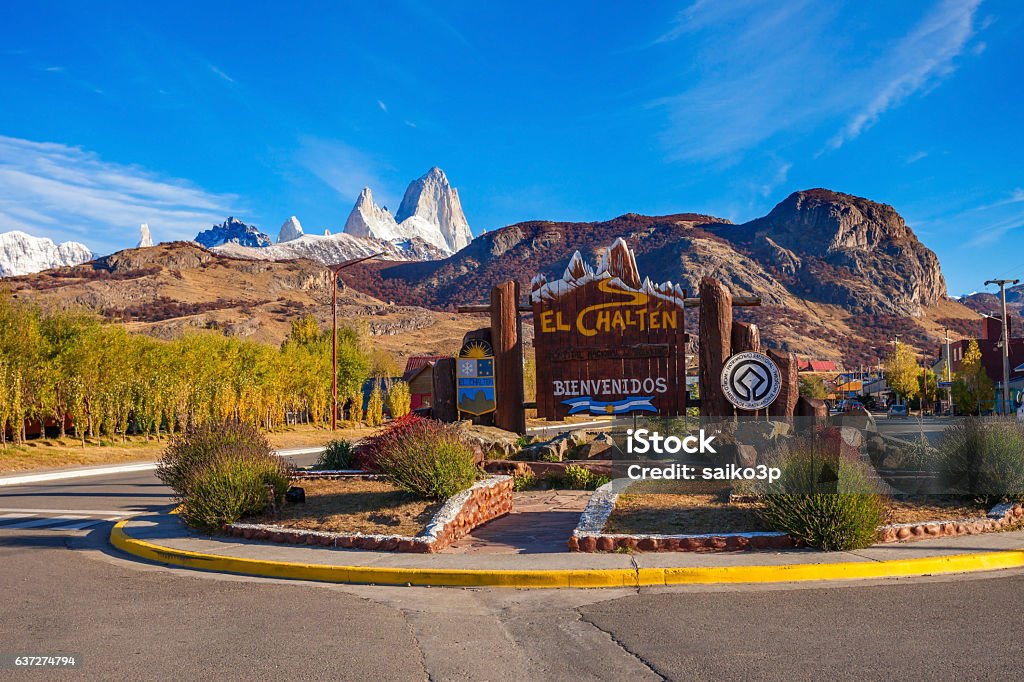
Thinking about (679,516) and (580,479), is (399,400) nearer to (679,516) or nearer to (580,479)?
(580,479)

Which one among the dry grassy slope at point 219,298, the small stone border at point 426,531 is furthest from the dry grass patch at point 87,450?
the dry grassy slope at point 219,298

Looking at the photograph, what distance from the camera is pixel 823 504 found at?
8945mm

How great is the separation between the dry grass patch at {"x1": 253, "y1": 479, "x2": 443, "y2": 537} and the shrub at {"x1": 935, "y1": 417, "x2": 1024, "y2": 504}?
756cm

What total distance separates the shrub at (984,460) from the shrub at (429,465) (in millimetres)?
7085

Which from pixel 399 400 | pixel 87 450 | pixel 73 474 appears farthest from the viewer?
pixel 399 400

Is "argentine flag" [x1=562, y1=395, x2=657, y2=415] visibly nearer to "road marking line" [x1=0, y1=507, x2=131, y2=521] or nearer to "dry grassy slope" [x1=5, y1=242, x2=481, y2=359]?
"road marking line" [x1=0, y1=507, x2=131, y2=521]

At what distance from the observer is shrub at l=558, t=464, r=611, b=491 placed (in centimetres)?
1468

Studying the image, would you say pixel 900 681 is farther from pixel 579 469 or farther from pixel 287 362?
pixel 287 362

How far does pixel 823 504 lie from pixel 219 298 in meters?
136

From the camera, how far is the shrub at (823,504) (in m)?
8.84

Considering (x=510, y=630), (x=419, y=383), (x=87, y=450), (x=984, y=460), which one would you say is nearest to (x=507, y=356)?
(x=984, y=460)

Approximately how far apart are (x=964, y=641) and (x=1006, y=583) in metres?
2.34

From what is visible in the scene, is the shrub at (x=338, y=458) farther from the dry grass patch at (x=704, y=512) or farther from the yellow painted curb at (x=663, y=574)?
the yellow painted curb at (x=663, y=574)

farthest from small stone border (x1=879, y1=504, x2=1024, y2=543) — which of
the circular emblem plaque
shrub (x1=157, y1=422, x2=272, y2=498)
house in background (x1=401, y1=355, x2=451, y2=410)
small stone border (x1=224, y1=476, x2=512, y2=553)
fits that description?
house in background (x1=401, y1=355, x2=451, y2=410)
